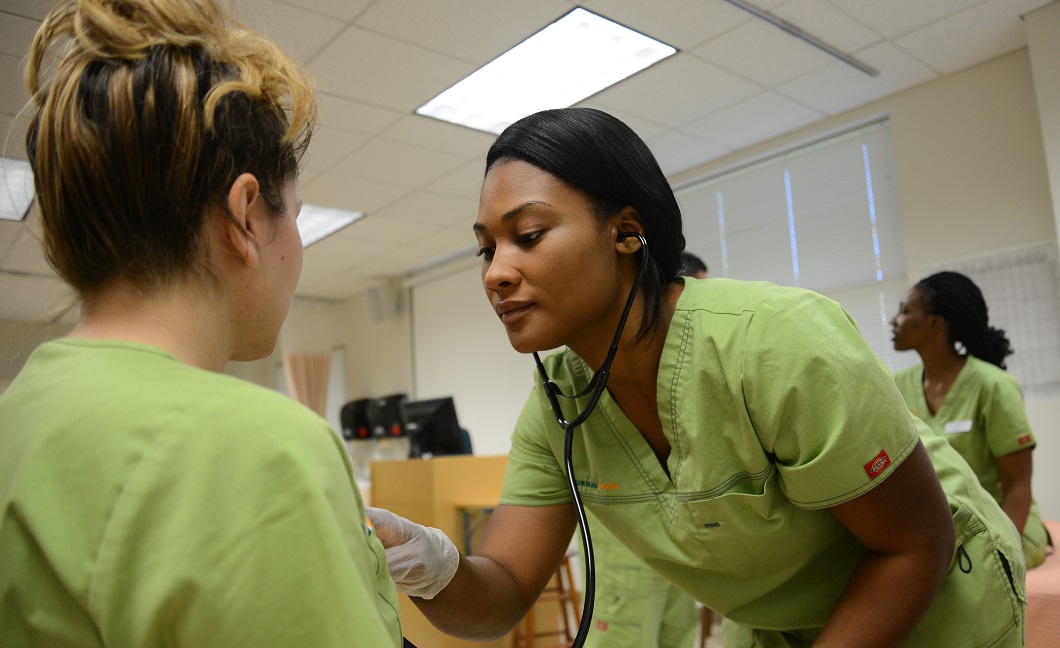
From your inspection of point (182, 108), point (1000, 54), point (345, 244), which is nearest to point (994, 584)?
point (182, 108)

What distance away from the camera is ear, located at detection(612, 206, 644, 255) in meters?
1.02

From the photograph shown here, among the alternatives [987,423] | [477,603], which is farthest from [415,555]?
[987,423]

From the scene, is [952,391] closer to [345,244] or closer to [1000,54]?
[1000,54]

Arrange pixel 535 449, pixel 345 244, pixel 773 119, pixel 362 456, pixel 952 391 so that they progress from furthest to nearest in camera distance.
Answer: pixel 362 456
pixel 345 244
pixel 773 119
pixel 952 391
pixel 535 449

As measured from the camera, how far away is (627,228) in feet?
3.38

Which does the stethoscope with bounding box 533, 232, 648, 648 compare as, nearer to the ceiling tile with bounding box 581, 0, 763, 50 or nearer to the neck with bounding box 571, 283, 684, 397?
the neck with bounding box 571, 283, 684, 397

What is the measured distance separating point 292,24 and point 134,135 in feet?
8.64

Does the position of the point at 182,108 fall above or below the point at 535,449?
above

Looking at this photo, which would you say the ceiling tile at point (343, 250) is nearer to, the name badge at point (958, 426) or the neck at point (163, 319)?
the name badge at point (958, 426)

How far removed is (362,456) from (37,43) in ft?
24.0

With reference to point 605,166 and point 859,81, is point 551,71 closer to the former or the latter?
point 859,81

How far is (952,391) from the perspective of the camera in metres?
2.66

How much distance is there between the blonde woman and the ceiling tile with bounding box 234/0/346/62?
2.31 m

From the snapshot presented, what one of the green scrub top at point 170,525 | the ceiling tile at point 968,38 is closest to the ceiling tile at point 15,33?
the green scrub top at point 170,525
